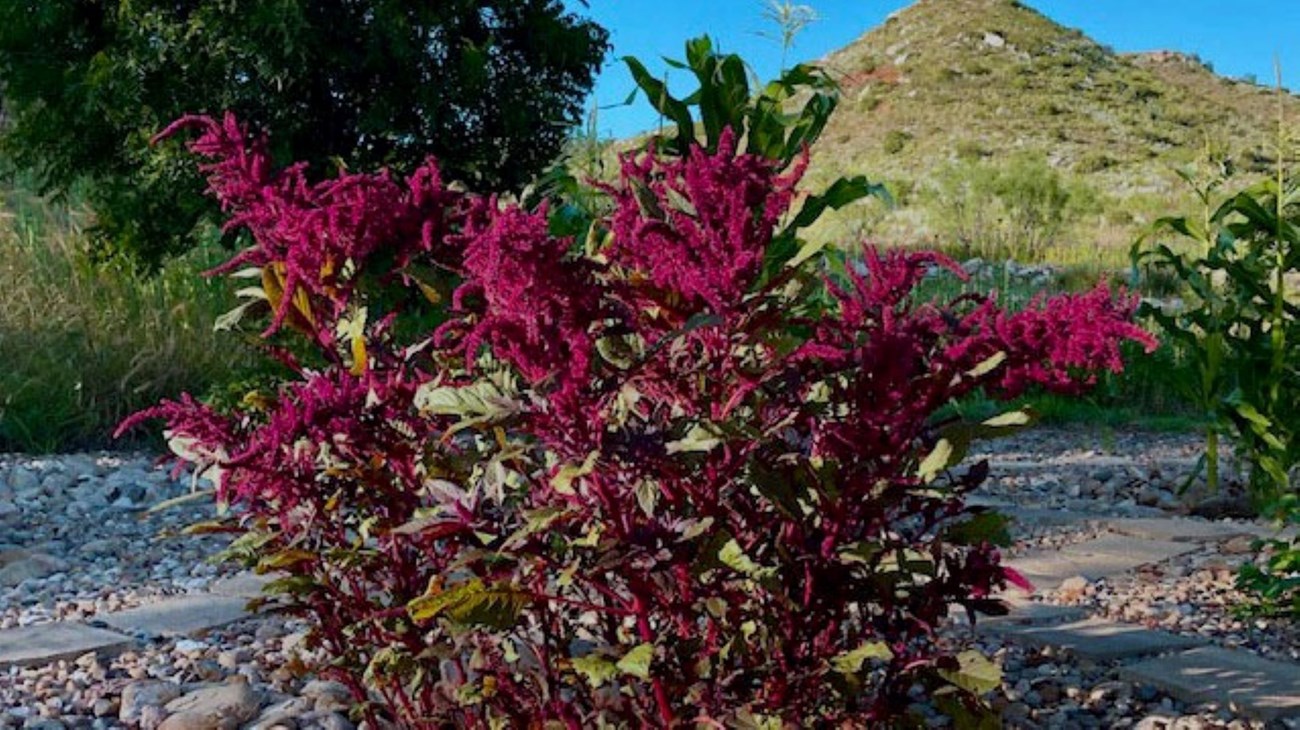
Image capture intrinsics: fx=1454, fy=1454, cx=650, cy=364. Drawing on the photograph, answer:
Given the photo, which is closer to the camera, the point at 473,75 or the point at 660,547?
the point at 660,547

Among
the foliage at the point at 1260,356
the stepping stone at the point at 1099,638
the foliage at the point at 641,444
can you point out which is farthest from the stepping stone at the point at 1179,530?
the foliage at the point at 641,444

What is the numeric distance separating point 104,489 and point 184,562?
104 cm

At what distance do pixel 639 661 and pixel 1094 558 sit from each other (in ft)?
8.23

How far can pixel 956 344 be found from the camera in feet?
5.66

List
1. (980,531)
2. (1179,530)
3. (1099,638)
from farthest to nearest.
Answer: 1. (1179,530)
2. (1099,638)
3. (980,531)

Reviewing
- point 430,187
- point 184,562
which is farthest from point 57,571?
point 430,187

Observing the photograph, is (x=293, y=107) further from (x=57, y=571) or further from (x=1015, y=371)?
(x=1015, y=371)

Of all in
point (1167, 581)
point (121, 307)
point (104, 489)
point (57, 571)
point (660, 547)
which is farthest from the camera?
point (121, 307)

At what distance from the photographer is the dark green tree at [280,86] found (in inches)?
240

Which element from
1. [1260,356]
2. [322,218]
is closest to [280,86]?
[1260,356]

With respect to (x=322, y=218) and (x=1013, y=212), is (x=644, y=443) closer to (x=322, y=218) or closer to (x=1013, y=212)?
(x=322, y=218)

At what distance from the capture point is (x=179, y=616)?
320cm

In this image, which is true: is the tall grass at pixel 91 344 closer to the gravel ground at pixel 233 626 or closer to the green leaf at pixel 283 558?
the gravel ground at pixel 233 626

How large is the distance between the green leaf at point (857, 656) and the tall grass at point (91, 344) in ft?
15.1
